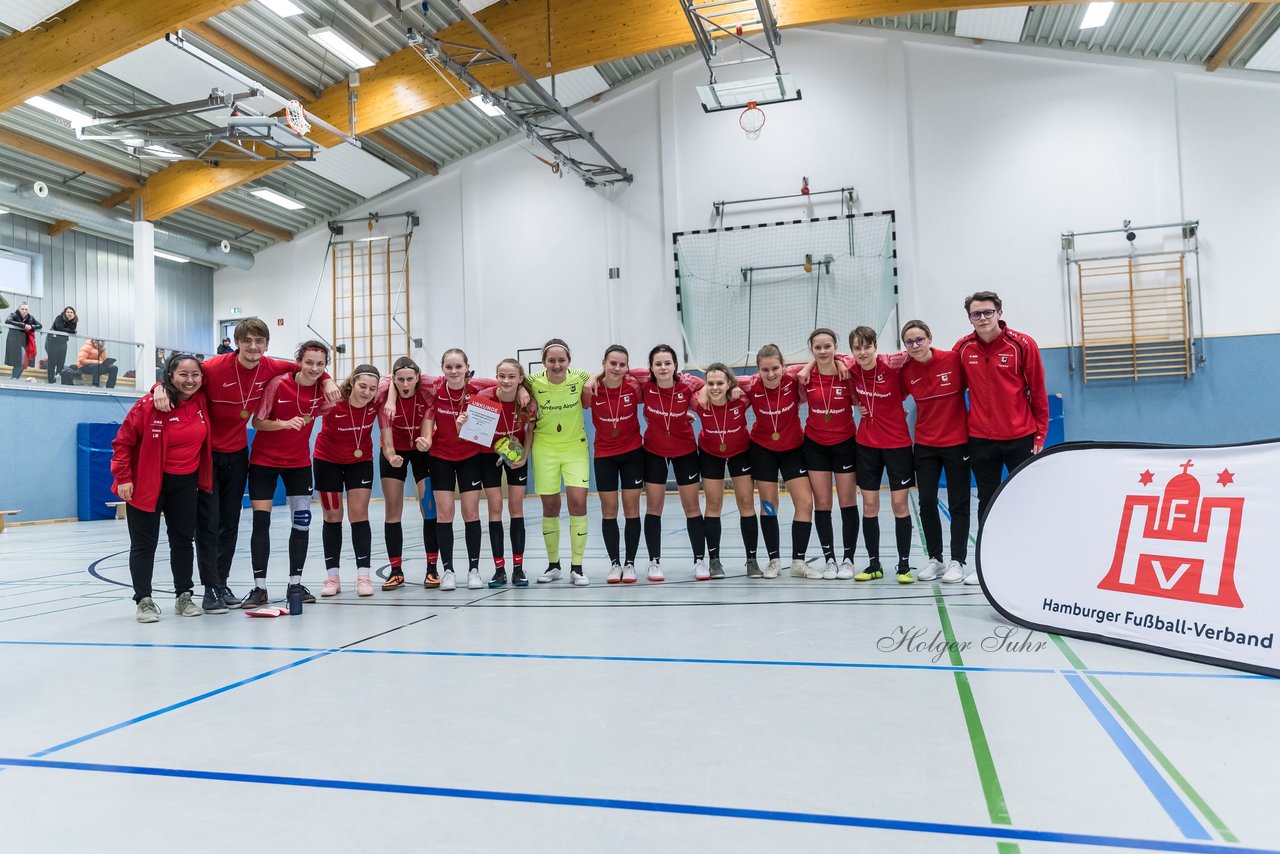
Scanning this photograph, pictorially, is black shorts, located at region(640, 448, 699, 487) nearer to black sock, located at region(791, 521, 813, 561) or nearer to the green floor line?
black sock, located at region(791, 521, 813, 561)

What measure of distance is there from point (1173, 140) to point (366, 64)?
14597mm

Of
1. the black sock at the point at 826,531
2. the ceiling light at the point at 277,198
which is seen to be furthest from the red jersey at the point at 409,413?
the ceiling light at the point at 277,198

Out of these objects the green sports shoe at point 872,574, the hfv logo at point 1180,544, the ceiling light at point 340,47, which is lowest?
the green sports shoe at point 872,574

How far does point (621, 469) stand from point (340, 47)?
10.6 metres

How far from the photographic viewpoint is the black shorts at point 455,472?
5.58 meters

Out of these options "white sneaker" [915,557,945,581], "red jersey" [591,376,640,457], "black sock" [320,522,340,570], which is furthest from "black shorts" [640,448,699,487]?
"black sock" [320,522,340,570]

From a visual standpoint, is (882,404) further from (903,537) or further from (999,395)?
(903,537)

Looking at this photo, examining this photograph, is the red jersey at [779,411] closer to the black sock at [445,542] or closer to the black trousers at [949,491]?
the black trousers at [949,491]

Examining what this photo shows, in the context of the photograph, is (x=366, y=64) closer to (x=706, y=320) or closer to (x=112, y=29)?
(x=112, y=29)

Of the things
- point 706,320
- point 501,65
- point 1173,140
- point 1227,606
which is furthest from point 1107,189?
point 1227,606

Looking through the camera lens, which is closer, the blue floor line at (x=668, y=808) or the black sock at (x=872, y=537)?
the blue floor line at (x=668, y=808)

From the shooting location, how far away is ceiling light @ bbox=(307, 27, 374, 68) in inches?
491
